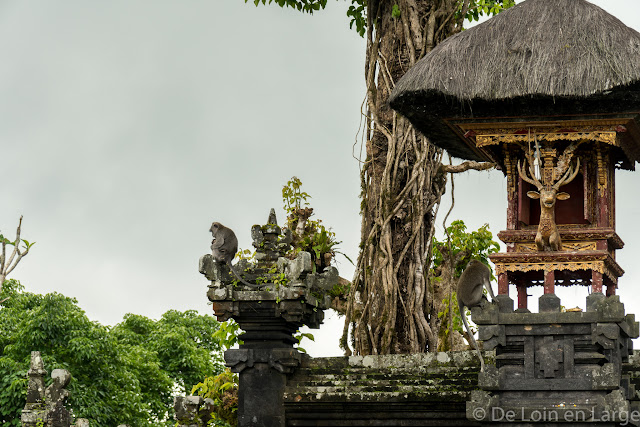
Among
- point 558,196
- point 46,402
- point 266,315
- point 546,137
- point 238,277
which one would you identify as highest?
point 546,137

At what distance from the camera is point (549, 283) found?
10.3m

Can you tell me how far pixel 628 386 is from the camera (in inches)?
Result: 399

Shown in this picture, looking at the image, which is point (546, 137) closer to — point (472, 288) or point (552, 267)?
point (552, 267)

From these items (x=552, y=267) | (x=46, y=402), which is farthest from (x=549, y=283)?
(x=46, y=402)

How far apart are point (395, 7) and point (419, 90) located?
465 centimetres

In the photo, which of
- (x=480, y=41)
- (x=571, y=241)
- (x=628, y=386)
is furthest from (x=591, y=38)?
(x=628, y=386)

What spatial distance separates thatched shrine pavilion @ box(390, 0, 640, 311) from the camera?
1015 cm

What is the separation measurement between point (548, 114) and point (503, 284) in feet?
5.26

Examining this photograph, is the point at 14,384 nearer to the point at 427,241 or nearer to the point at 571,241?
the point at 427,241

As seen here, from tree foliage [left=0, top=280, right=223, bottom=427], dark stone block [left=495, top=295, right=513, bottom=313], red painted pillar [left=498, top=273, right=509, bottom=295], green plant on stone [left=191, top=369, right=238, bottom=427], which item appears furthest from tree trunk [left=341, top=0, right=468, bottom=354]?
tree foliage [left=0, top=280, right=223, bottom=427]

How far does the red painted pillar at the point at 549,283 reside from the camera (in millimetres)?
10242

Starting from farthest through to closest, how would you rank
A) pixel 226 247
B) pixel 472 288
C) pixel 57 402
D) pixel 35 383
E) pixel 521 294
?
pixel 35 383, pixel 57 402, pixel 226 247, pixel 521 294, pixel 472 288

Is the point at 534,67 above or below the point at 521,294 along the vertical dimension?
above

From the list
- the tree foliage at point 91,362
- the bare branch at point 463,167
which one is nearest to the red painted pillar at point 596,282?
the bare branch at point 463,167
